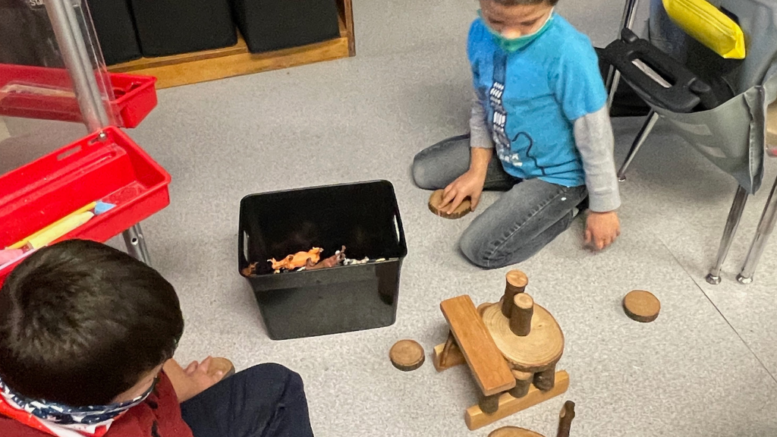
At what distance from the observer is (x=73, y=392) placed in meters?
0.59

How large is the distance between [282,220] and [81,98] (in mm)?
396

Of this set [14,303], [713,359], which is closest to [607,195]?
[713,359]

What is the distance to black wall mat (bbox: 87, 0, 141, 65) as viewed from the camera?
1690 mm

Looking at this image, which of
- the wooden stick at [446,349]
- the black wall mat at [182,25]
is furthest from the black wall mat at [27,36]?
the wooden stick at [446,349]

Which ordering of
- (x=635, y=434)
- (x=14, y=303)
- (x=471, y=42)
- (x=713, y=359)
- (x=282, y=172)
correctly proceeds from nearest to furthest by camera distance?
1. (x=14, y=303)
2. (x=635, y=434)
3. (x=713, y=359)
4. (x=471, y=42)
5. (x=282, y=172)

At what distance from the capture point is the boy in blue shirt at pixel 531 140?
1124 millimetres

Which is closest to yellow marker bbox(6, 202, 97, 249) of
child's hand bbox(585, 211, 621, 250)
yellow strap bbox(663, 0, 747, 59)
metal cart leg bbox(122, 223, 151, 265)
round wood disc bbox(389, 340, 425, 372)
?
metal cart leg bbox(122, 223, 151, 265)

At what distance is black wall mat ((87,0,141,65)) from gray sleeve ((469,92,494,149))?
0.98m

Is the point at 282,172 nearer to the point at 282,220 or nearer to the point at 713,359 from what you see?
the point at 282,220

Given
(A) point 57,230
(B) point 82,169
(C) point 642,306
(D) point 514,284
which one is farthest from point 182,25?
(C) point 642,306

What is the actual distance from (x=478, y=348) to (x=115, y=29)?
1.33 metres

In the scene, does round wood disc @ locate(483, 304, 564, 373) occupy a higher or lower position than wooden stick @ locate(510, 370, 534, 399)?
higher

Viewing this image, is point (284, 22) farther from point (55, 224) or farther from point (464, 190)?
point (55, 224)

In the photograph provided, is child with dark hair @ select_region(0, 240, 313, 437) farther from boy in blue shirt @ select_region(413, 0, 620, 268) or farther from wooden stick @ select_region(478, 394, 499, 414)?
boy in blue shirt @ select_region(413, 0, 620, 268)
